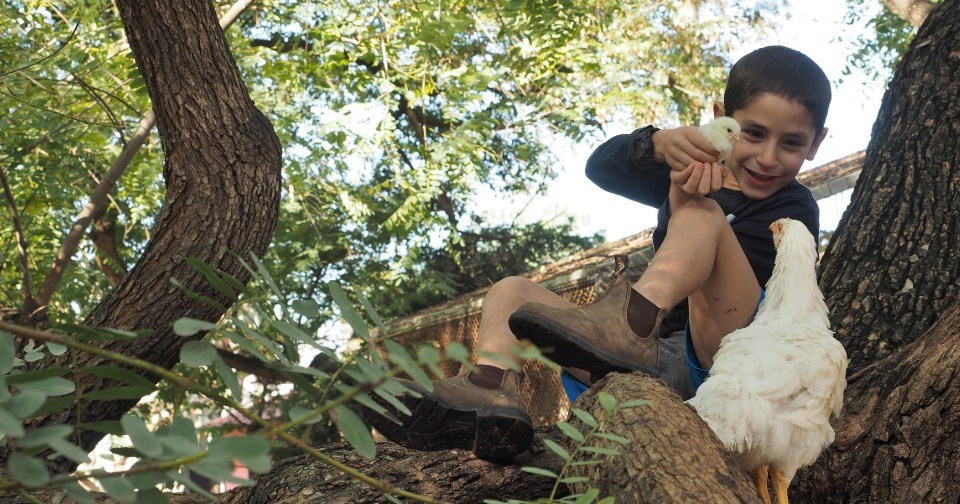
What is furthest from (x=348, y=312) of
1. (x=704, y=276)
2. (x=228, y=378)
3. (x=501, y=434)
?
(x=704, y=276)

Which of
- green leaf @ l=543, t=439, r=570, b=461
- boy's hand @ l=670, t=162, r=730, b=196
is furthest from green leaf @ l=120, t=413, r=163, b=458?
boy's hand @ l=670, t=162, r=730, b=196

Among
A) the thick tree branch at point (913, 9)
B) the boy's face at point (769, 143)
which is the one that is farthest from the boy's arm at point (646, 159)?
the thick tree branch at point (913, 9)

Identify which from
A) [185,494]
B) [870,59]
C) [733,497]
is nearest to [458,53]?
[870,59]

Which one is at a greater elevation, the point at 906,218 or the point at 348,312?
the point at 348,312

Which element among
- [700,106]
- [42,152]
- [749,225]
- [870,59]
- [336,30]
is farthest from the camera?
[700,106]

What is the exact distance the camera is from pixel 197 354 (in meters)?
1.09

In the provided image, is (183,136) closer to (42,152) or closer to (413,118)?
(42,152)

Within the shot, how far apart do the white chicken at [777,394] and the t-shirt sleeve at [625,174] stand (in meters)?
0.78

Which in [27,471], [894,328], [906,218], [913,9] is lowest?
[894,328]

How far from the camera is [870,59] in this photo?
27.1ft

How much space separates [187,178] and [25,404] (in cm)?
206

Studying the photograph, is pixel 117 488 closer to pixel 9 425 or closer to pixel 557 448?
pixel 9 425

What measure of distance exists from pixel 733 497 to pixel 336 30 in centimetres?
590

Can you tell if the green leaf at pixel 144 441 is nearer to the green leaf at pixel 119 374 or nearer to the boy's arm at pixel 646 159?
the green leaf at pixel 119 374
